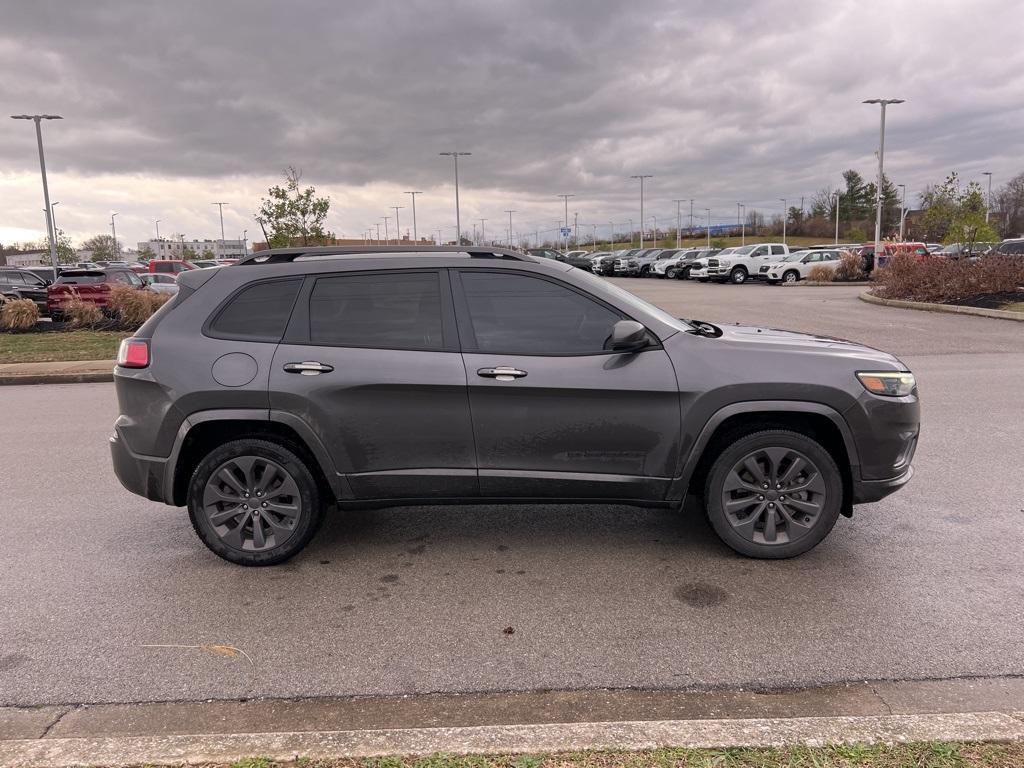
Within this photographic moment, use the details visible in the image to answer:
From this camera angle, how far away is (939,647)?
3238mm

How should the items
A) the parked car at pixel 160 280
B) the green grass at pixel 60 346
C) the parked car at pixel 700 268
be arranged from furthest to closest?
1. the parked car at pixel 700 268
2. the parked car at pixel 160 280
3. the green grass at pixel 60 346

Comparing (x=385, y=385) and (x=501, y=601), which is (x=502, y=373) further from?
(x=501, y=601)

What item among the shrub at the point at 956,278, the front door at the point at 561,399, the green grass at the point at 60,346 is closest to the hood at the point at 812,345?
the front door at the point at 561,399

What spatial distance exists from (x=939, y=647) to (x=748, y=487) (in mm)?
1160

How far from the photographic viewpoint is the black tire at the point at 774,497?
3.99 m

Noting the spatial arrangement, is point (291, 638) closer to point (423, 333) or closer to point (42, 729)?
point (42, 729)

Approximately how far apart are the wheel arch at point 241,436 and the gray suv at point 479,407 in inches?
0.4

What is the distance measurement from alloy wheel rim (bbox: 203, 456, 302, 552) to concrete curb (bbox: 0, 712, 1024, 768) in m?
1.60

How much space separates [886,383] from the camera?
3982mm

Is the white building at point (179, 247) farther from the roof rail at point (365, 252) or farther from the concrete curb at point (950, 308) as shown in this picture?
the roof rail at point (365, 252)

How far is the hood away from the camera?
4.05 m

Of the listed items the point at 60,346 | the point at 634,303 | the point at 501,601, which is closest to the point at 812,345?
the point at 634,303

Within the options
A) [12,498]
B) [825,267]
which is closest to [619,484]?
[12,498]

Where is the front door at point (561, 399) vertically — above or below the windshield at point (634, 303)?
below
